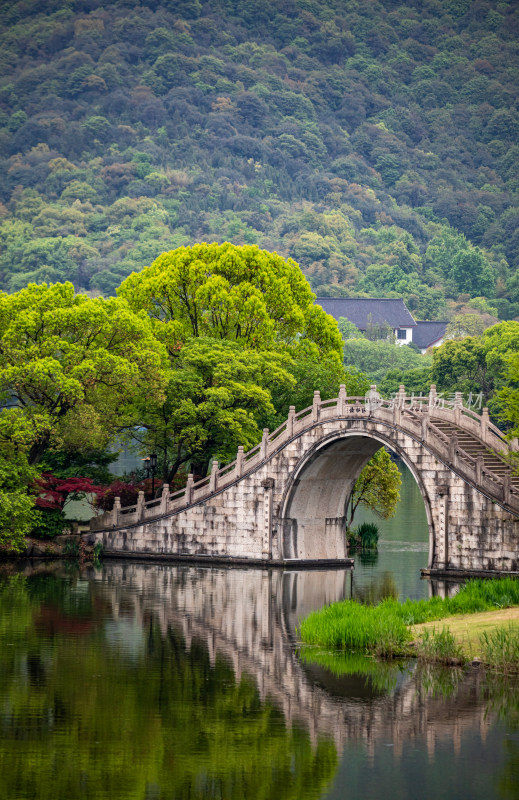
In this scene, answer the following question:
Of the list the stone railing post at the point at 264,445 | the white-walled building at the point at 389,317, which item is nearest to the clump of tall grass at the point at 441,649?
the stone railing post at the point at 264,445

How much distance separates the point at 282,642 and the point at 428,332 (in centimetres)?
14541

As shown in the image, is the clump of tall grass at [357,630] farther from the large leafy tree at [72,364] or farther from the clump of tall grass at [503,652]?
the large leafy tree at [72,364]

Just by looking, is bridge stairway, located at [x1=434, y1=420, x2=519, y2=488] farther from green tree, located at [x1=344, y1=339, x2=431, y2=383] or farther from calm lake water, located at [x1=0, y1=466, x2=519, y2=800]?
green tree, located at [x1=344, y1=339, x2=431, y2=383]

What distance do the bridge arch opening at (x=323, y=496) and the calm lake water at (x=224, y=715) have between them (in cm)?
1352

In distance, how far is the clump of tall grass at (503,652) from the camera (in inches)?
1135

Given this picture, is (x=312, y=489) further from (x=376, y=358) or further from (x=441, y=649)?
(x=376, y=358)

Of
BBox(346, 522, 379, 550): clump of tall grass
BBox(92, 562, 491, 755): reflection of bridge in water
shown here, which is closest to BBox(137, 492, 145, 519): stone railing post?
BBox(92, 562, 491, 755): reflection of bridge in water

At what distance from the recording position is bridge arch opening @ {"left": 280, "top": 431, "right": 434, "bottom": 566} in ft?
178

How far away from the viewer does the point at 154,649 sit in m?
33.4

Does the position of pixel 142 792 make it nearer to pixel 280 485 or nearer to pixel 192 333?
pixel 280 485

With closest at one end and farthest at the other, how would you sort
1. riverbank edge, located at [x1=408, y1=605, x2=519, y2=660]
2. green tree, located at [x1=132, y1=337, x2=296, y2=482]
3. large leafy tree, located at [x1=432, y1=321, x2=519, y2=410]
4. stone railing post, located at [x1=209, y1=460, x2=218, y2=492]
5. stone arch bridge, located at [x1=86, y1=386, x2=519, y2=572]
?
riverbank edge, located at [x1=408, y1=605, x2=519, y2=660] → stone arch bridge, located at [x1=86, y1=386, x2=519, y2=572] → stone railing post, located at [x1=209, y1=460, x2=218, y2=492] → green tree, located at [x1=132, y1=337, x2=296, y2=482] → large leafy tree, located at [x1=432, y1=321, x2=519, y2=410]

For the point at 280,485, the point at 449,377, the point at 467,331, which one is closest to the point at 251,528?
the point at 280,485

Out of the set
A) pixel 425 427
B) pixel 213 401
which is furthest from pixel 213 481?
pixel 425 427

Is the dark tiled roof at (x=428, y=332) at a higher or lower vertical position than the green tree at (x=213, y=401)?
higher
